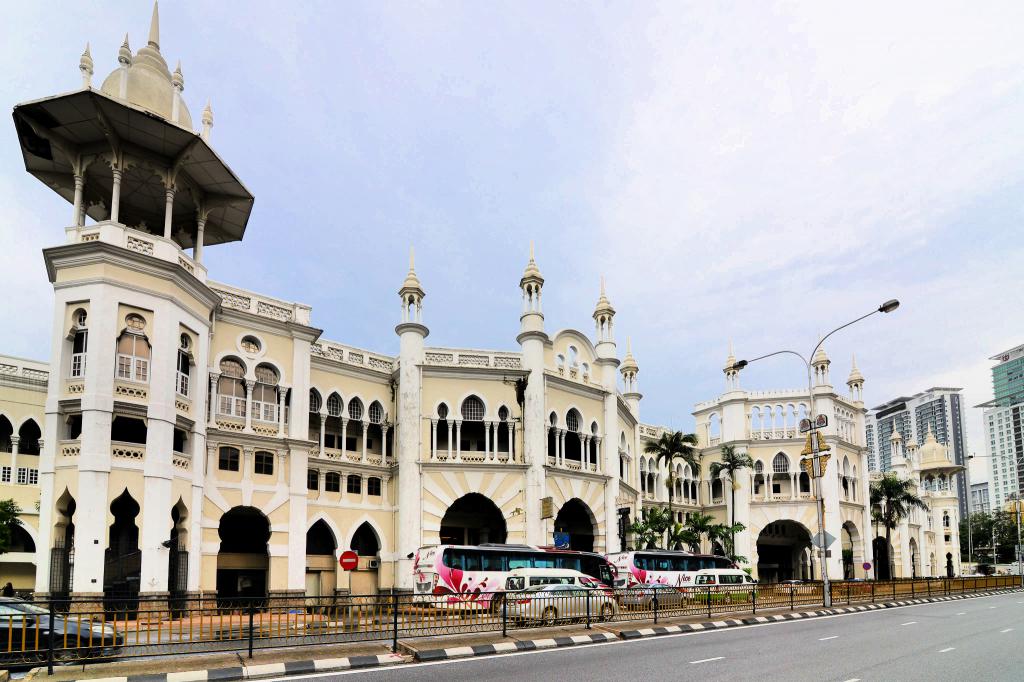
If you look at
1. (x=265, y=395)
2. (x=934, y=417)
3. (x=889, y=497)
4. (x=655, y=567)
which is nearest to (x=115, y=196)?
(x=265, y=395)

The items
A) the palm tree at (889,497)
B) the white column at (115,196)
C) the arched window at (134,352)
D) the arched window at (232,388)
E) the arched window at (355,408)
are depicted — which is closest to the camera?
the arched window at (134,352)

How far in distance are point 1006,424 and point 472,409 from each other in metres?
147

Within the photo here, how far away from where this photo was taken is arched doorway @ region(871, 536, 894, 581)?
230ft

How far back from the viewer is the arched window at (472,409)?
38.3 metres

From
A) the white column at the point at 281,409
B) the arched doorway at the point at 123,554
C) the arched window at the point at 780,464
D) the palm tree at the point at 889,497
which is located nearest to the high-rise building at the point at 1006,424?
the palm tree at the point at 889,497

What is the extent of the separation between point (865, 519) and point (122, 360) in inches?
2108

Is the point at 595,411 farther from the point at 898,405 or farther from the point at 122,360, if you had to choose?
the point at 898,405

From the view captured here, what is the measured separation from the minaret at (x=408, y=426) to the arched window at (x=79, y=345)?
14.6m

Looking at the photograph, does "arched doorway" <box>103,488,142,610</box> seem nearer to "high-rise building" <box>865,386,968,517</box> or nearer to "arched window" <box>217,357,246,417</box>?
"arched window" <box>217,357,246,417</box>

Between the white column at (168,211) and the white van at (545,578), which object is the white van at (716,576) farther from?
the white column at (168,211)

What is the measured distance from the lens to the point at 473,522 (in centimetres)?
4069

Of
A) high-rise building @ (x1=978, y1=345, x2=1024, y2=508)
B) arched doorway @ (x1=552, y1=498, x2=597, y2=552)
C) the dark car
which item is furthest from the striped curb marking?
high-rise building @ (x1=978, y1=345, x2=1024, y2=508)

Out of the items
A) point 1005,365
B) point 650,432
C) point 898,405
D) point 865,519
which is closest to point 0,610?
point 650,432

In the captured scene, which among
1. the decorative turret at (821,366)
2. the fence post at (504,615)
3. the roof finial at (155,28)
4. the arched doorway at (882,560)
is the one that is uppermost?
the roof finial at (155,28)
